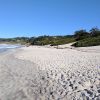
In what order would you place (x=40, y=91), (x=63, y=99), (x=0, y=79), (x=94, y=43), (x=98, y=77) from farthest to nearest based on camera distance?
(x=94, y=43), (x=0, y=79), (x=98, y=77), (x=40, y=91), (x=63, y=99)

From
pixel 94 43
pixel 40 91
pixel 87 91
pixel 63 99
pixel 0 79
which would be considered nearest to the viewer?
pixel 63 99

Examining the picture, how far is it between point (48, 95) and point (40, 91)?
2.70 feet

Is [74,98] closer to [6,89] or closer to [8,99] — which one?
[8,99]

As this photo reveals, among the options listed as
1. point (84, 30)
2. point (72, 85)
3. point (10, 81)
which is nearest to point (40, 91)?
point (72, 85)

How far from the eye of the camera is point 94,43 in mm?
61281

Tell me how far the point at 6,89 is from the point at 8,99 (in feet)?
5.55

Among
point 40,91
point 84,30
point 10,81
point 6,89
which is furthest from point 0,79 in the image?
point 84,30

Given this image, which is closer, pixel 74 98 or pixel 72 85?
pixel 74 98

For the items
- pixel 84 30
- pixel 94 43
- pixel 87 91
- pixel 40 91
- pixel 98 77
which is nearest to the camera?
pixel 87 91

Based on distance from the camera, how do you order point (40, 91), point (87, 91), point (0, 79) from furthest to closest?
point (0, 79), point (40, 91), point (87, 91)

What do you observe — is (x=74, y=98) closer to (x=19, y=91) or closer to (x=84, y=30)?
(x=19, y=91)

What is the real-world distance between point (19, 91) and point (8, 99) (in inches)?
52.7

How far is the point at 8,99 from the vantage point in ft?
31.1

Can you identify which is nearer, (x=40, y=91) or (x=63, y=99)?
(x=63, y=99)
